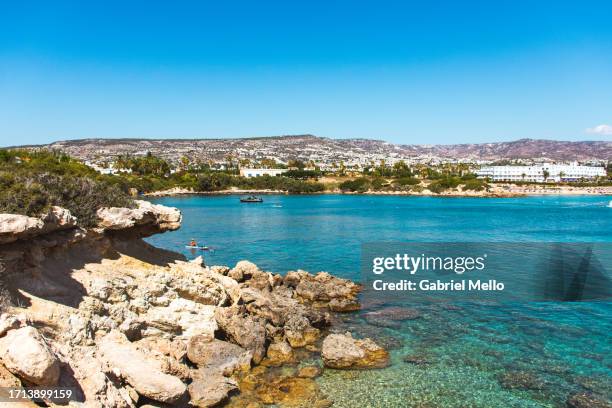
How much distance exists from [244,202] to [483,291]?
8746cm

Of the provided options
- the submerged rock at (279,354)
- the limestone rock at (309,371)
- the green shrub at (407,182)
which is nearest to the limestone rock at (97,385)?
the limestone rock at (309,371)

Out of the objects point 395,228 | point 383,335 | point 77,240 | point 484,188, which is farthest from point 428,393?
point 484,188

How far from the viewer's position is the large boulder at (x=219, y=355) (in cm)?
1477

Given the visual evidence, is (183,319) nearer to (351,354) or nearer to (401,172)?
(351,354)

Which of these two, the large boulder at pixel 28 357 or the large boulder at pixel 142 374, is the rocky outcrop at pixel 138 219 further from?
the large boulder at pixel 28 357

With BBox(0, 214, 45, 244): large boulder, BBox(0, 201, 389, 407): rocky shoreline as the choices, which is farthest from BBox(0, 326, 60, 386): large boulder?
BBox(0, 214, 45, 244): large boulder

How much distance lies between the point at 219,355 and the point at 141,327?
8.91 feet

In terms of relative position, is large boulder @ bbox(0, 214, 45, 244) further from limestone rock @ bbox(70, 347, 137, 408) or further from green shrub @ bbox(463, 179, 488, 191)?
green shrub @ bbox(463, 179, 488, 191)

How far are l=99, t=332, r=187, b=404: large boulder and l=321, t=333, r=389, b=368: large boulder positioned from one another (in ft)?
17.8

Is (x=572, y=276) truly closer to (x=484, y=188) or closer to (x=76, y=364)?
(x=76, y=364)

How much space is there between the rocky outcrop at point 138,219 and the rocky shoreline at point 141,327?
0.18 feet

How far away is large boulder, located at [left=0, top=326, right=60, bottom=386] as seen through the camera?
8508 millimetres

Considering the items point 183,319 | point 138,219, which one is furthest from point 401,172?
point 183,319

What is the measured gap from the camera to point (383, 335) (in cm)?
1845
